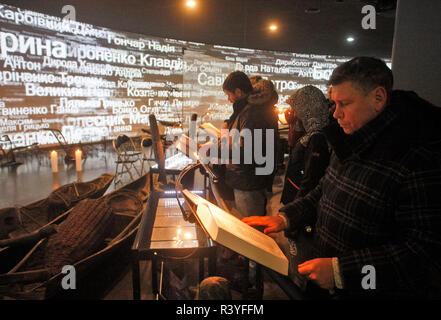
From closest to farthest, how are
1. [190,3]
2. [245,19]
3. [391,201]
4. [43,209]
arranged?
1. [391,201]
2. [43,209]
3. [190,3]
4. [245,19]

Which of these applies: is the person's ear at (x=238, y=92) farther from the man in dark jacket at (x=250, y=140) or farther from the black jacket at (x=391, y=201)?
the black jacket at (x=391, y=201)

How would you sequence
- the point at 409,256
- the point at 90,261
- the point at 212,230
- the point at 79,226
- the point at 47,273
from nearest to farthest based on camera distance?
the point at 212,230 → the point at 409,256 → the point at 47,273 → the point at 90,261 → the point at 79,226

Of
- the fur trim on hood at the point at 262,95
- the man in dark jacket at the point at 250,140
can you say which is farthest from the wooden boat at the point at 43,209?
the fur trim on hood at the point at 262,95

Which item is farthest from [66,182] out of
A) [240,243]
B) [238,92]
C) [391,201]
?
[391,201]

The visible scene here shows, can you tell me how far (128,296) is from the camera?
2033 millimetres

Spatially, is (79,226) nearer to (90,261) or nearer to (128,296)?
(90,261)

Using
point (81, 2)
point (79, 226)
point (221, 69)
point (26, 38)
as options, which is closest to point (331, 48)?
point (221, 69)

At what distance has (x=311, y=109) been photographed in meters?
1.69

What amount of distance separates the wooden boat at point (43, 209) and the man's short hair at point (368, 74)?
261 cm

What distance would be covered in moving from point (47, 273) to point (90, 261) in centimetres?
22

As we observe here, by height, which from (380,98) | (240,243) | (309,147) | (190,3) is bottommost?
(240,243)

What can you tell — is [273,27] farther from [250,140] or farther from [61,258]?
[61,258]

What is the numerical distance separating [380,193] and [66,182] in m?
5.33

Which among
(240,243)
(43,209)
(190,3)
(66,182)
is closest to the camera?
(240,243)
